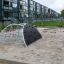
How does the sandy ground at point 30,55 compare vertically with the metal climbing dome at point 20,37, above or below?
below

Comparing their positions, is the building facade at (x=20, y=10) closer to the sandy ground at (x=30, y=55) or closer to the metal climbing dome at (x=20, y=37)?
the metal climbing dome at (x=20, y=37)

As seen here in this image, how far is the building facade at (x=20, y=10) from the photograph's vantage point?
49.4 meters

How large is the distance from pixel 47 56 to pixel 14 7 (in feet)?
144

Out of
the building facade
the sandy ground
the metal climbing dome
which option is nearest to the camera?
the sandy ground

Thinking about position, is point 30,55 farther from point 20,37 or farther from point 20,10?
point 20,10

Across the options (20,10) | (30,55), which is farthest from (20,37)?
(20,10)

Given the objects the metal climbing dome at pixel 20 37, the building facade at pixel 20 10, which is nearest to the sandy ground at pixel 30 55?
the metal climbing dome at pixel 20 37

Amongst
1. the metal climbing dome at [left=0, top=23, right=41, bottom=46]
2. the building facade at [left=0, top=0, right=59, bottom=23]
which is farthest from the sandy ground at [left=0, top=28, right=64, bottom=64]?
the building facade at [left=0, top=0, right=59, bottom=23]

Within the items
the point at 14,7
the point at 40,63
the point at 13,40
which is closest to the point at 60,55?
the point at 40,63

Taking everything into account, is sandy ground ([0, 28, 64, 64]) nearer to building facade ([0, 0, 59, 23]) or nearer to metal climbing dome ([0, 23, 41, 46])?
metal climbing dome ([0, 23, 41, 46])

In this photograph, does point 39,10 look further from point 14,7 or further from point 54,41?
point 54,41

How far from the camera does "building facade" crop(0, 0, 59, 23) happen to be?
4942 centimetres

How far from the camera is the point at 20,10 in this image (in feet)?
193

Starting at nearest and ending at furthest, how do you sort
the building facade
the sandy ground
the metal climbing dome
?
1. the sandy ground
2. the metal climbing dome
3. the building facade
